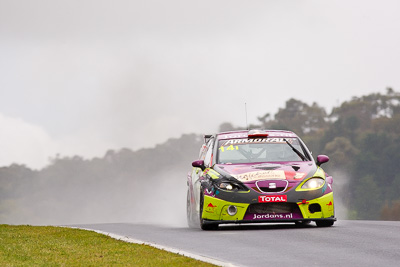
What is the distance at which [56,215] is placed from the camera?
524 ft

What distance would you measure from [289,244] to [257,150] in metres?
4.23

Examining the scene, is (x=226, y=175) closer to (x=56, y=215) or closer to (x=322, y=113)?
(x=322, y=113)

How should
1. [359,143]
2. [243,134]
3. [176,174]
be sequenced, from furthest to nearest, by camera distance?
1. [176,174]
2. [359,143]
3. [243,134]

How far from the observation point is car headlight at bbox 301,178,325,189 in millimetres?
15344

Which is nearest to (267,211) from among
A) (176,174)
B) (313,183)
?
(313,183)

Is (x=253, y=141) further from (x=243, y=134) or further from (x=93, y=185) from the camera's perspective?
(x=93, y=185)

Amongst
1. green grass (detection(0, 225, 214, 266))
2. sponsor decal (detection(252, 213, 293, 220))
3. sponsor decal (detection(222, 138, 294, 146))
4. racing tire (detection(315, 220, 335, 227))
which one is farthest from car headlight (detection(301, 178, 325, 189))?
green grass (detection(0, 225, 214, 266))

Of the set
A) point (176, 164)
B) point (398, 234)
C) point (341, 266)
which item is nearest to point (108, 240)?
point (398, 234)

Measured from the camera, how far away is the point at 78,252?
1247cm

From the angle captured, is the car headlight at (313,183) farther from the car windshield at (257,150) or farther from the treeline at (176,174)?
the treeline at (176,174)

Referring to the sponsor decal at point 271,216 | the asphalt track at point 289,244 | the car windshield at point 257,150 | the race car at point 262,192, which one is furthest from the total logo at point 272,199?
the car windshield at point 257,150

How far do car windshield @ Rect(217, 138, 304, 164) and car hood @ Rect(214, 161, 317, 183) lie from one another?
0.46m

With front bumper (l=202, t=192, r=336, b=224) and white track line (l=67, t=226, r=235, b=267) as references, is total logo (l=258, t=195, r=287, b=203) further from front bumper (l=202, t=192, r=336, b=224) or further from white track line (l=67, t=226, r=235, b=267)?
white track line (l=67, t=226, r=235, b=267)

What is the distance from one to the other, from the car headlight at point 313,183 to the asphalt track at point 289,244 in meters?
0.67
